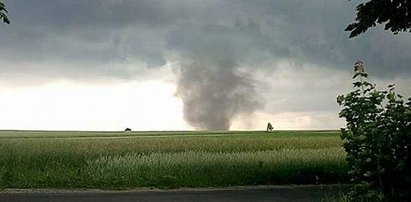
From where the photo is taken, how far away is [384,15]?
20.4m

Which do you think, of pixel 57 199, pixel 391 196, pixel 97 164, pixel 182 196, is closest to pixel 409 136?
pixel 391 196

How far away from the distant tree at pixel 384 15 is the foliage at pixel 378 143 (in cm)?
1045

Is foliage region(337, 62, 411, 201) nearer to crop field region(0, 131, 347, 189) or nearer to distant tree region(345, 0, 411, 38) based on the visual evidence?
crop field region(0, 131, 347, 189)

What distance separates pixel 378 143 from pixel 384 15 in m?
11.7

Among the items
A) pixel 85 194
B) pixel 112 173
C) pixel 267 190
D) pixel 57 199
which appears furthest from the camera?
pixel 112 173

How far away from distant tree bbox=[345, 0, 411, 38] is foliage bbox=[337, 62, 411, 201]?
34.3 ft

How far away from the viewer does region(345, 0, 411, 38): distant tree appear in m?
20.2

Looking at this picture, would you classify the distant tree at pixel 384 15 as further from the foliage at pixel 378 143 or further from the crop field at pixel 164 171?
the foliage at pixel 378 143

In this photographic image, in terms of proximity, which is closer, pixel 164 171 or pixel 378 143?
pixel 378 143


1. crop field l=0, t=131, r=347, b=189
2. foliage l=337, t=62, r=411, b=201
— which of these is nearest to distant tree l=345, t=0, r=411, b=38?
crop field l=0, t=131, r=347, b=189

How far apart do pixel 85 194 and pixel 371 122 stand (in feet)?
35.1

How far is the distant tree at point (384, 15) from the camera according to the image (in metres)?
20.2

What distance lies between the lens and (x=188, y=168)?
22.4 m

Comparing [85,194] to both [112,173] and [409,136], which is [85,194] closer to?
[112,173]
